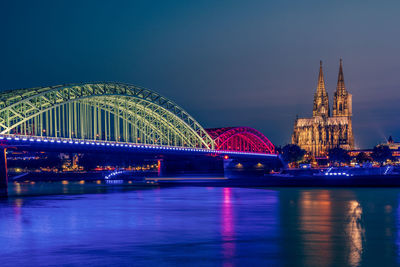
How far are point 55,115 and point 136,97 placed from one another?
761 inches

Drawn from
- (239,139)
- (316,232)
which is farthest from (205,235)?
(239,139)

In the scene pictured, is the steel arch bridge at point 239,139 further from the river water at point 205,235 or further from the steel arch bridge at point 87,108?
the river water at point 205,235

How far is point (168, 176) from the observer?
132875mm

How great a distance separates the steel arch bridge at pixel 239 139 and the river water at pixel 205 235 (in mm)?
110289

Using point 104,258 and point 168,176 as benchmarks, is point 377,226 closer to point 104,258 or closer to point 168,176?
point 104,258

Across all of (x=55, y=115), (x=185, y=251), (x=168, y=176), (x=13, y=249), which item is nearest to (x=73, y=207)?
(x=13, y=249)

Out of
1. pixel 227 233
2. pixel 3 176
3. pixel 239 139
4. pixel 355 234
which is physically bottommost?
pixel 355 234

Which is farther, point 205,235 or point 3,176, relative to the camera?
point 3,176

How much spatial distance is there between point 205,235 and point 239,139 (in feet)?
507

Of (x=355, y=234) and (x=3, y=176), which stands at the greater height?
(x=3, y=176)

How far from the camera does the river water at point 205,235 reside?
75.1ft

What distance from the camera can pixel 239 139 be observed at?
184125 mm

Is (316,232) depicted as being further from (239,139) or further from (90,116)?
(239,139)

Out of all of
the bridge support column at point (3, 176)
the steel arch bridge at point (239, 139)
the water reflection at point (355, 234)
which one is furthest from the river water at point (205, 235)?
the steel arch bridge at point (239, 139)
